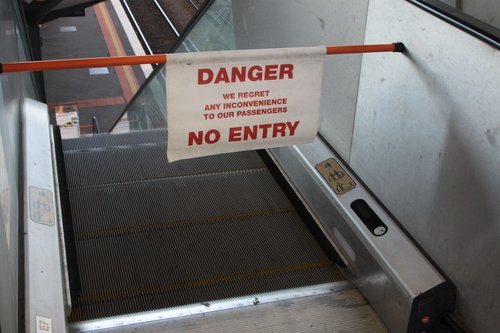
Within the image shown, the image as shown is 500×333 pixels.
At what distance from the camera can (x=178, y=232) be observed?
11.9ft

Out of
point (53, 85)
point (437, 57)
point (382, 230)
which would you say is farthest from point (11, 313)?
point (53, 85)

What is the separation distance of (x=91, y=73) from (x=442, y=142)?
14.7m

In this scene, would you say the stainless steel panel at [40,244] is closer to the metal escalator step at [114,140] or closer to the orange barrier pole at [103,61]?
the orange barrier pole at [103,61]

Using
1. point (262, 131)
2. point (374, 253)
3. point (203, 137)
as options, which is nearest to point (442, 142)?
point (374, 253)

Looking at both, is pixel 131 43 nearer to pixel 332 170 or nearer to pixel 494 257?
pixel 332 170

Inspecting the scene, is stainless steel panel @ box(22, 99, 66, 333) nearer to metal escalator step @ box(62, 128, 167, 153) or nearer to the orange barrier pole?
the orange barrier pole

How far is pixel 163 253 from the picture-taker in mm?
3416

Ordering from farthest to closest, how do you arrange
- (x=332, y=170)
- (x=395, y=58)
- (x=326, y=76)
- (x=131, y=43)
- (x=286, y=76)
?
(x=131, y=43) → (x=326, y=76) → (x=332, y=170) → (x=395, y=58) → (x=286, y=76)

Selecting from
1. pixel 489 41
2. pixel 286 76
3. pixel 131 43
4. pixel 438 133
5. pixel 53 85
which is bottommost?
pixel 53 85

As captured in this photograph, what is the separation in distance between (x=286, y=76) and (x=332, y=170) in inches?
38.2

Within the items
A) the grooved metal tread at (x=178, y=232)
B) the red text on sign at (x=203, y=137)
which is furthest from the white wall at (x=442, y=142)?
the red text on sign at (x=203, y=137)

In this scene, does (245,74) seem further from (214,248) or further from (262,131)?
(214,248)

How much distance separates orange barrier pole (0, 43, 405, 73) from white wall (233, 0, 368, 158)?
1.57 feet

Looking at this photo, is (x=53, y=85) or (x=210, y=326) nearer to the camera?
(x=210, y=326)
